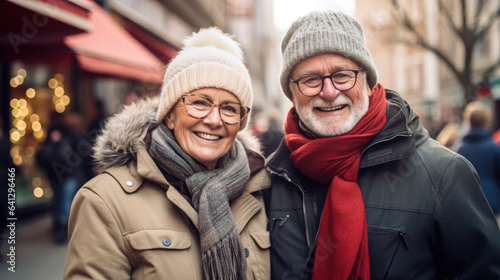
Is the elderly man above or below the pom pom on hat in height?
below

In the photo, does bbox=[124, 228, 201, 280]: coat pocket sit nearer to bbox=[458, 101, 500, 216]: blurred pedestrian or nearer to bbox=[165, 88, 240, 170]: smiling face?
bbox=[165, 88, 240, 170]: smiling face

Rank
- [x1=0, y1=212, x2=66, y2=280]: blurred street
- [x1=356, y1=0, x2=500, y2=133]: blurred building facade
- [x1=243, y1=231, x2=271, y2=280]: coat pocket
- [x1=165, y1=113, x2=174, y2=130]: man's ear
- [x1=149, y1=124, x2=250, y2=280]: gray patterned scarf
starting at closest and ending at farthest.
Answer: [x1=149, y1=124, x2=250, y2=280]: gray patterned scarf → [x1=243, y1=231, x2=271, y2=280]: coat pocket → [x1=165, y1=113, x2=174, y2=130]: man's ear → [x1=0, y1=212, x2=66, y2=280]: blurred street → [x1=356, y1=0, x2=500, y2=133]: blurred building facade

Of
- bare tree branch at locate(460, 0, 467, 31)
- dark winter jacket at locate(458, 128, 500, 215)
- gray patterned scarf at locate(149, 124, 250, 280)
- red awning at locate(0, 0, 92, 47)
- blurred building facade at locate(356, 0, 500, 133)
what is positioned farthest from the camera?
blurred building facade at locate(356, 0, 500, 133)

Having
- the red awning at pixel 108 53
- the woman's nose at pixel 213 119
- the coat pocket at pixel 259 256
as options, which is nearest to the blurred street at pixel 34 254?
the red awning at pixel 108 53

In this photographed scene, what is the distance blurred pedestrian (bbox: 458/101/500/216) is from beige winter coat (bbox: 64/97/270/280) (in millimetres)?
4081

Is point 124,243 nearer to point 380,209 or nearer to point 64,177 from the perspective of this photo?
point 380,209

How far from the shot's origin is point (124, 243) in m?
1.85

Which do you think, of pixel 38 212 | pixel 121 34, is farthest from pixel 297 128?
pixel 38 212

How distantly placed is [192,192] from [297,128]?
0.76 metres

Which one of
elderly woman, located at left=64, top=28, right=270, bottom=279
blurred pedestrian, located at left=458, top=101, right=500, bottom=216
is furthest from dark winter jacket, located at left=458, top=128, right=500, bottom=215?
elderly woman, located at left=64, top=28, right=270, bottom=279

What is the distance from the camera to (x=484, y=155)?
5102 millimetres

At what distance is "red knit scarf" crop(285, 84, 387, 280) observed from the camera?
6.24 feet

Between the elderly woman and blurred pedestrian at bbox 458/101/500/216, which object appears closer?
the elderly woman

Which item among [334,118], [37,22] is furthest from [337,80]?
[37,22]
